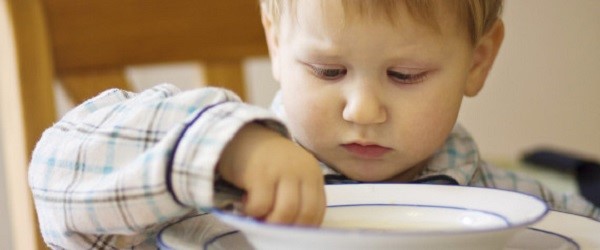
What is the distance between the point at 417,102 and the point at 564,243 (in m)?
0.22

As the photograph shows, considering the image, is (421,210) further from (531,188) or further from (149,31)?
(149,31)

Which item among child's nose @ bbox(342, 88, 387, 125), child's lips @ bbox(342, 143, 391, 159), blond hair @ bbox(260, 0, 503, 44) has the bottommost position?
child's lips @ bbox(342, 143, 391, 159)

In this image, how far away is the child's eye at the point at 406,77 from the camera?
72cm

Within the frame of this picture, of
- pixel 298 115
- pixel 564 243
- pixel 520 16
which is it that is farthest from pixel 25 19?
pixel 520 16

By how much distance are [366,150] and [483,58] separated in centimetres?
18

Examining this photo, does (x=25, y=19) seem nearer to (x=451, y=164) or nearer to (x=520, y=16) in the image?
(x=451, y=164)

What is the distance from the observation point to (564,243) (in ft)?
1.83

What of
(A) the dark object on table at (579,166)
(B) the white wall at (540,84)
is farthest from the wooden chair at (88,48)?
(B) the white wall at (540,84)

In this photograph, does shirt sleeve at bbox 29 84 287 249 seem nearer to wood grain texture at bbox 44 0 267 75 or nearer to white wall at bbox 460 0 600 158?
wood grain texture at bbox 44 0 267 75

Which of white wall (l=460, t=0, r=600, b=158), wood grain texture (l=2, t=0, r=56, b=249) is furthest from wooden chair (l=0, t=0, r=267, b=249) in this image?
white wall (l=460, t=0, r=600, b=158)

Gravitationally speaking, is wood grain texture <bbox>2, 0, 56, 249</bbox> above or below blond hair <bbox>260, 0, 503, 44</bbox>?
below

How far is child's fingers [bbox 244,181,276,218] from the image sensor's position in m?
0.51

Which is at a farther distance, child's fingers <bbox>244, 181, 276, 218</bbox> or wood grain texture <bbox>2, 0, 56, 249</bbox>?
wood grain texture <bbox>2, 0, 56, 249</bbox>

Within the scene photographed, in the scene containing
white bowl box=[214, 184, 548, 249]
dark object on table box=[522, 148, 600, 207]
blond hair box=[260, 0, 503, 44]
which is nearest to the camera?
white bowl box=[214, 184, 548, 249]
